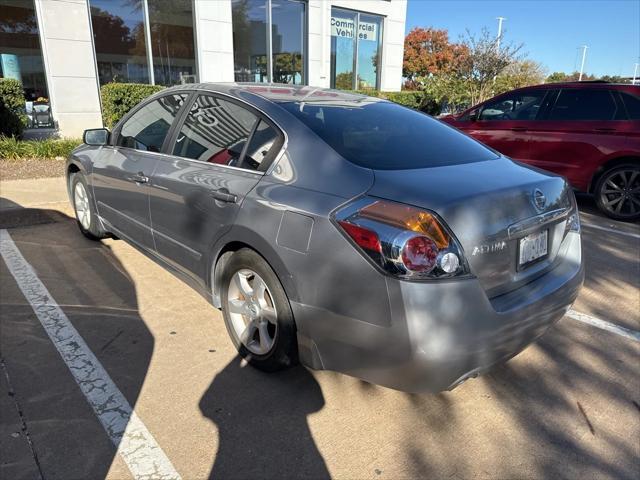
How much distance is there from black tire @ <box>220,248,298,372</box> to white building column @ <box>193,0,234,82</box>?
36.0ft

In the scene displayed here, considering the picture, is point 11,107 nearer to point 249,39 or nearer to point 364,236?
point 249,39

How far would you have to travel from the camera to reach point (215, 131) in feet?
10.6

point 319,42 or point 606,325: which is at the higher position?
point 319,42

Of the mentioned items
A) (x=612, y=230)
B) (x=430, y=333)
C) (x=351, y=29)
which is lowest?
(x=612, y=230)

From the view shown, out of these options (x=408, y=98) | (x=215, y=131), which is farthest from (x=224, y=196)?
(x=408, y=98)

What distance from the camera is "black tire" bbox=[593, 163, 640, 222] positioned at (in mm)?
6473

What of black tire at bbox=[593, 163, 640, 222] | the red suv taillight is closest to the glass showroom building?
black tire at bbox=[593, 163, 640, 222]

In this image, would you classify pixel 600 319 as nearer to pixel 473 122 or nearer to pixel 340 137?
pixel 340 137

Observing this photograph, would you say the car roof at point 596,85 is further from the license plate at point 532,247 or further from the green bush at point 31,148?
the green bush at point 31,148

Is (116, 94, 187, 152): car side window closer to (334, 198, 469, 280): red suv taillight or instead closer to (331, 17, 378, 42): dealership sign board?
(334, 198, 469, 280): red suv taillight

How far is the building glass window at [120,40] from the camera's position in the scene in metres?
11.3

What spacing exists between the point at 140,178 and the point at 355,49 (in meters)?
14.0

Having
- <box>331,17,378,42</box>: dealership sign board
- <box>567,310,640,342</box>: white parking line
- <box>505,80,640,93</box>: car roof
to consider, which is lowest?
<box>567,310,640,342</box>: white parking line

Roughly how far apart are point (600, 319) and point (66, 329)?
394 centimetres
